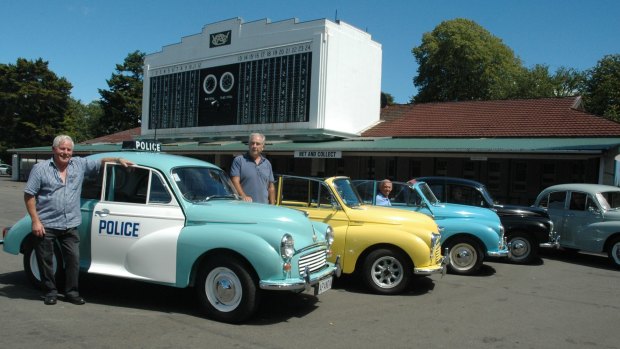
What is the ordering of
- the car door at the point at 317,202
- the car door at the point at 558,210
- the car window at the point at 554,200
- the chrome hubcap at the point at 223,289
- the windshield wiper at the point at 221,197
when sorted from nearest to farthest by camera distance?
the chrome hubcap at the point at 223,289, the windshield wiper at the point at 221,197, the car door at the point at 317,202, the car door at the point at 558,210, the car window at the point at 554,200

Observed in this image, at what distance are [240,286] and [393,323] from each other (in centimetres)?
182

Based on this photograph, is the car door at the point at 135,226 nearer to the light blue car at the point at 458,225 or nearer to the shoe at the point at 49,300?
the shoe at the point at 49,300

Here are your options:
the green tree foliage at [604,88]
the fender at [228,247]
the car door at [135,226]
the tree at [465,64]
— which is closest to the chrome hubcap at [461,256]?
A: the fender at [228,247]


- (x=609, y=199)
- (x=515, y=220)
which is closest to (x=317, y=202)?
(x=515, y=220)

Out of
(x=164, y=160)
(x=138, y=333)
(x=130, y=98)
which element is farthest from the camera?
(x=130, y=98)

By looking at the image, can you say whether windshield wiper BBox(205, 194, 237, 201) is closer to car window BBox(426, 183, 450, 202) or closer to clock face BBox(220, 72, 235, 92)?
car window BBox(426, 183, 450, 202)

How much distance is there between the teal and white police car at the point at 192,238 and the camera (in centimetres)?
529

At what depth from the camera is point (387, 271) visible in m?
7.34

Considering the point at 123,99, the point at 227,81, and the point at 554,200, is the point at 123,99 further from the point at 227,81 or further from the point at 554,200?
the point at 554,200

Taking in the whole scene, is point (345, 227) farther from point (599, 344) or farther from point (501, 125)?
point (501, 125)

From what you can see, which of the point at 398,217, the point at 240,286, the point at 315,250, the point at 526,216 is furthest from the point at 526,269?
the point at 240,286

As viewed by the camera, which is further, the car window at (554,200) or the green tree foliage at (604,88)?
the green tree foliage at (604,88)

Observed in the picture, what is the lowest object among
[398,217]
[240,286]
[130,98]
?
[240,286]

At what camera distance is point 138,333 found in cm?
497
